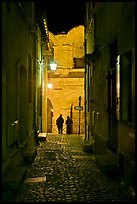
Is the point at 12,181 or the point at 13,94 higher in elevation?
the point at 13,94

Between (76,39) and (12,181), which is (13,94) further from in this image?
(76,39)

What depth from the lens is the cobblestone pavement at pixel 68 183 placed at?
784cm

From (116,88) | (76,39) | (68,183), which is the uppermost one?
(76,39)

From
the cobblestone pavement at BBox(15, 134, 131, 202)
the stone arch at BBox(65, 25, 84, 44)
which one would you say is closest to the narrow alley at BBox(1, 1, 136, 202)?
the cobblestone pavement at BBox(15, 134, 131, 202)

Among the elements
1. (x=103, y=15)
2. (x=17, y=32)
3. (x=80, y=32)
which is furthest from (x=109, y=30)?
(x=80, y=32)

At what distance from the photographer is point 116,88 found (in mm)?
9492

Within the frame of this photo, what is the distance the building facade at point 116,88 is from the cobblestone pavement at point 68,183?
396 mm

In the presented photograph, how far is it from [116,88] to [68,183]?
2.62 m

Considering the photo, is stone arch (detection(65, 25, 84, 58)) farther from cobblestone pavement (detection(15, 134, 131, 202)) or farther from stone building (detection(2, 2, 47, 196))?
stone building (detection(2, 2, 47, 196))

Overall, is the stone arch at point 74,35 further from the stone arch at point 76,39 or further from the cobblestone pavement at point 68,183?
the cobblestone pavement at point 68,183

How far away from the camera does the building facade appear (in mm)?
7809

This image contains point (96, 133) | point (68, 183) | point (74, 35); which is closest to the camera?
point (68, 183)

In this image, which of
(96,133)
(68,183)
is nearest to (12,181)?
(68,183)

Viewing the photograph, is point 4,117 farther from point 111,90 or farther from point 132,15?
point 111,90
